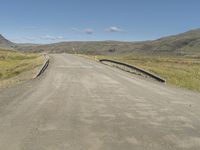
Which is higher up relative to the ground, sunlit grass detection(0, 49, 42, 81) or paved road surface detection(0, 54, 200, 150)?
paved road surface detection(0, 54, 200, 150)

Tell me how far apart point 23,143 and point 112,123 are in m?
2.68

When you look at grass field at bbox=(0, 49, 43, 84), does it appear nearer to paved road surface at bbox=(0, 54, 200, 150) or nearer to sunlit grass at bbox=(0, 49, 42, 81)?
sunlit grass at bbox=(0, 49, 42, 81)

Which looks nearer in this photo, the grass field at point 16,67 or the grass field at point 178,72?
the grass field at point 178,72

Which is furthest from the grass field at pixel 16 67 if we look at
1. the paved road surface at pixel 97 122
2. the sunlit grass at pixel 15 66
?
the paved road surface at pixel 97 122

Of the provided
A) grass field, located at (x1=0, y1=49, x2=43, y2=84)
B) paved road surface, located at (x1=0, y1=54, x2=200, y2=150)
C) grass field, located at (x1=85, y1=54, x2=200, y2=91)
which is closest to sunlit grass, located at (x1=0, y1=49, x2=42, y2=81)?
grass field, located at (x1=0, y1=49, x2=43, y2=84)

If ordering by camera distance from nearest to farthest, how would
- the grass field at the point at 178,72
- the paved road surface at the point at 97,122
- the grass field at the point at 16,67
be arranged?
1. the paved road surface at the point at 97,122
2. the grass field at the point at 178,72
3. the grass field at the point at 16,67

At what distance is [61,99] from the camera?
1236 centimetres

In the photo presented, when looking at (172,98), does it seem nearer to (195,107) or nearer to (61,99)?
(195,107)

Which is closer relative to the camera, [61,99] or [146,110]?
[146,110]

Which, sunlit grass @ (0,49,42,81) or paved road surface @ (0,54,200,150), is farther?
sunlit grass @ (0,49,42,81)

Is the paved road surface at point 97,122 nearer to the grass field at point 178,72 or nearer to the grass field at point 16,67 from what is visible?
the grass field at point 178,72

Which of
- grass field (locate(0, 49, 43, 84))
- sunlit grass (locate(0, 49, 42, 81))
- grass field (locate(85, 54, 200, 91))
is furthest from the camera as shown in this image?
sunlit grass (locate(0, 49, 42, 81))

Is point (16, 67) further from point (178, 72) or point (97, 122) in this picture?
point (97, 122)

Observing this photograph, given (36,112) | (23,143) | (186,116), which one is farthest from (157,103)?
(23,143)
